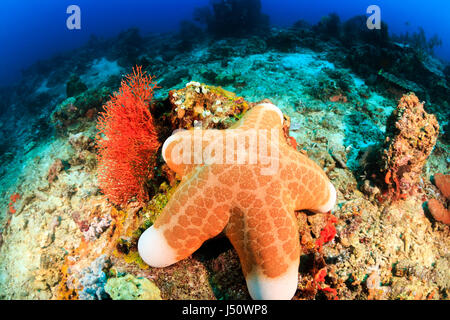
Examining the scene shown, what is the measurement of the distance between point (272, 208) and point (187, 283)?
160 cm

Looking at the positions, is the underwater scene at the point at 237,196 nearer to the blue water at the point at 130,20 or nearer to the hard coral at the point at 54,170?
the hard coral at the point at 54,170

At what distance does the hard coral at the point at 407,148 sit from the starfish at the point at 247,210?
276 centimetres

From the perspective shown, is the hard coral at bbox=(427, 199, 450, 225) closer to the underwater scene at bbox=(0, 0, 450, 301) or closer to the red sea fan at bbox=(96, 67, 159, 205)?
the underwater scene at bbox=(0, 0, 450, 301)

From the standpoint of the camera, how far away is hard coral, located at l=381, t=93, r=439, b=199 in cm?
409

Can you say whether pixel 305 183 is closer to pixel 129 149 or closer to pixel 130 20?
pixel 129 149

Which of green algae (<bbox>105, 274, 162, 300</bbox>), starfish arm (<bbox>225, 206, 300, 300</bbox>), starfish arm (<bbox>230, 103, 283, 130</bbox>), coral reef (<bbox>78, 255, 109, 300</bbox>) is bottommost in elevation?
coral reef (<bbox>78, 255, 109, 300</bbox>)

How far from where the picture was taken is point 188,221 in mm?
2281

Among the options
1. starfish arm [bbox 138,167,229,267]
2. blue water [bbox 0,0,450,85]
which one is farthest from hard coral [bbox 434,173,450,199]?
blue water [bbox 0,0,450,85]

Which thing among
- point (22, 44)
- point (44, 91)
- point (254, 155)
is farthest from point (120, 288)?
point (22, 44)

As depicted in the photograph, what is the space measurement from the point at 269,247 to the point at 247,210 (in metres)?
0.44

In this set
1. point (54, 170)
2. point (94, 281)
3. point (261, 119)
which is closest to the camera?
point (261, 119)

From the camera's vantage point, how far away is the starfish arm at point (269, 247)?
2.19m

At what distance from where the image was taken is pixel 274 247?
218 cm

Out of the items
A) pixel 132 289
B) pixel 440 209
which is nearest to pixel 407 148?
pixel 440 209
